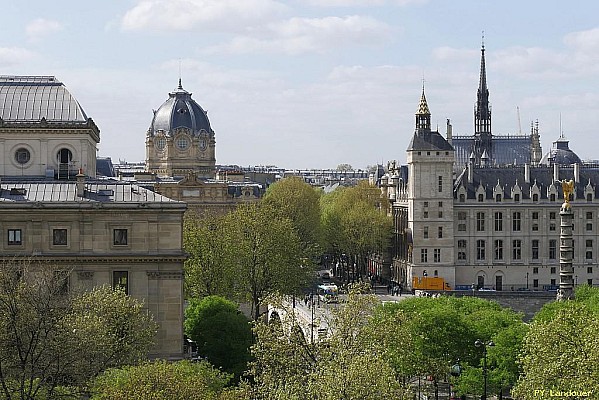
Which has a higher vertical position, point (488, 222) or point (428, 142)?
point (428, 142)

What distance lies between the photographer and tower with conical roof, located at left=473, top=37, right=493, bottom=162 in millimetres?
184125

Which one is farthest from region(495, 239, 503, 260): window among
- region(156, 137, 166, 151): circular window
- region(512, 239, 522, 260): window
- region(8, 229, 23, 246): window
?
region(8, 229, 23, 246): window

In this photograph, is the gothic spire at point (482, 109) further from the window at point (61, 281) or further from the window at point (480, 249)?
the window at point (61, 281)

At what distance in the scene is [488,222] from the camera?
475ft

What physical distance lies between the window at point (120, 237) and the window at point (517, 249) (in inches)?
3191

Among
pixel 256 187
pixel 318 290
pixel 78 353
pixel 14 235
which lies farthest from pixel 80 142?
pixel 256 187

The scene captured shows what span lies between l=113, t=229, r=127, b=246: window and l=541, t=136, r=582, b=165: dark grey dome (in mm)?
112111

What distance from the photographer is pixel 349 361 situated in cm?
5431

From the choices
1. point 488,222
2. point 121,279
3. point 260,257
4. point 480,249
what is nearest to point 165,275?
point 121,279

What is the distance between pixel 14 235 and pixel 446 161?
Answer: 78264 millimetres

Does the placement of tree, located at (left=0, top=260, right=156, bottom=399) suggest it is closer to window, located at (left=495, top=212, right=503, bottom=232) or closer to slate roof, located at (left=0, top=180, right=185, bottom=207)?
slate roof, located at (left=0, top=180, right=185, bottom=207)

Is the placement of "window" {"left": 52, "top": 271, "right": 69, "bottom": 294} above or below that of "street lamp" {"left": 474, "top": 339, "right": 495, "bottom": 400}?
above

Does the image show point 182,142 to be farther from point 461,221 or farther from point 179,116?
point 461,221

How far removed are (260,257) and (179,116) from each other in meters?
90.4
